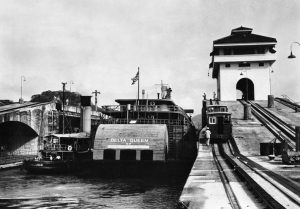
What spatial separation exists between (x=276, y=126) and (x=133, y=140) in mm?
15347

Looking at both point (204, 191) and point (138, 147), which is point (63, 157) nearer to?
point (138, 147)

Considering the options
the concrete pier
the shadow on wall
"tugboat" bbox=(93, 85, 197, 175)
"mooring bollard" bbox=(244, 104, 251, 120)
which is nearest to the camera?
the concrete pier

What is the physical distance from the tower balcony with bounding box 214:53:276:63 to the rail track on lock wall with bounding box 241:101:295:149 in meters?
13.8

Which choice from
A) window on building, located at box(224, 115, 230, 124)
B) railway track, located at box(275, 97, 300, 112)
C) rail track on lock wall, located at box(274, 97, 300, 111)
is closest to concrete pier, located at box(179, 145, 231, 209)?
window on building, located at box(224, 115, 230, 124)

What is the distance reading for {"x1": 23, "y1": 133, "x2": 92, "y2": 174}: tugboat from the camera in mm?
36875

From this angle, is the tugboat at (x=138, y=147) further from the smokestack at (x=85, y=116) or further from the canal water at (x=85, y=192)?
the smokestack at (x=85, y=116)

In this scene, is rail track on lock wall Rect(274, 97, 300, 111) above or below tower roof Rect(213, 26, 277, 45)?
below

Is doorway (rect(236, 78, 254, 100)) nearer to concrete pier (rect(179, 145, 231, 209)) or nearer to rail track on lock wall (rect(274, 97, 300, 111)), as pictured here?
rail track on lock wall (rect(274, 97, 300, 111))

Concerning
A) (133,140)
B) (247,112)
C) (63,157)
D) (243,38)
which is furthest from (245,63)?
(63,157)

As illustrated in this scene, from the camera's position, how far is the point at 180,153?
43062 mm

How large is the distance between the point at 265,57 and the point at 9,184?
46.9 meters

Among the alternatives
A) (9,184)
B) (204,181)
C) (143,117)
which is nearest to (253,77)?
(143,117)

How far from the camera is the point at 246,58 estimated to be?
62.2m

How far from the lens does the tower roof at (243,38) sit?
205ft
